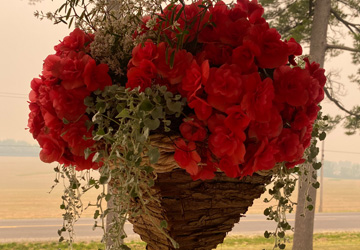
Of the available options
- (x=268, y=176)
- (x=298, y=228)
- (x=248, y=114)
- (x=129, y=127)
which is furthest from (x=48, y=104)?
(x=298, y=228)

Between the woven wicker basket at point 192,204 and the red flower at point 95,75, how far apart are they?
161 millimetres

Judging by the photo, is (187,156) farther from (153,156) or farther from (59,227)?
(59,227)

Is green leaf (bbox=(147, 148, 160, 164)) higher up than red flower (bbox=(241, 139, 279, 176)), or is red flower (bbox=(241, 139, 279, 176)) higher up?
red flower (bbox=(241, 139, 279, 176))

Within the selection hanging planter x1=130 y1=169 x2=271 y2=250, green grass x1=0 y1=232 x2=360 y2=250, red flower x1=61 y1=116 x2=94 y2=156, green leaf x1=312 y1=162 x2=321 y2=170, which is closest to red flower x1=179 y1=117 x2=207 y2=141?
hanging planter x1=130 y1=169 x2=271 y2=250

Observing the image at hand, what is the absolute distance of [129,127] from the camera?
691 millimetres

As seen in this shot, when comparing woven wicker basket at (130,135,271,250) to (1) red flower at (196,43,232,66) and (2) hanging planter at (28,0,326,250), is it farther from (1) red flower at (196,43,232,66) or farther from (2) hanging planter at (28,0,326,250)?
(1) red flower at (196,43,232,66)

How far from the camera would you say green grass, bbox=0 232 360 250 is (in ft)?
13.2

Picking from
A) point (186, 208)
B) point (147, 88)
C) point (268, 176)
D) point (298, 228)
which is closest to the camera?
point (147, 88)

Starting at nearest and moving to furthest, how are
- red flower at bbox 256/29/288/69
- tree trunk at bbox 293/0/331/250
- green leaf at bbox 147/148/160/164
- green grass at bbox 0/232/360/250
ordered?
green leaf at bbox 147/148/160/164
red flower at bbox 256/29/288/69
tree trunk at bbox 293/0/331/250
green grass at bbox 0/232/360/250

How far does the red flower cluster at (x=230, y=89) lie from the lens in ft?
2.19

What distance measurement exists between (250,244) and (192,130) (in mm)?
4499

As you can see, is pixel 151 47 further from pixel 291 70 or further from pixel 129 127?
pixel 291 70

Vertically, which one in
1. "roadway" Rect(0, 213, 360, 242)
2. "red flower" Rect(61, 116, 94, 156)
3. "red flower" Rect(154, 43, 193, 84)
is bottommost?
"roadway" Rect(0, 213, 360, 242)

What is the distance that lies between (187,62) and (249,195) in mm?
364
